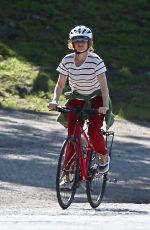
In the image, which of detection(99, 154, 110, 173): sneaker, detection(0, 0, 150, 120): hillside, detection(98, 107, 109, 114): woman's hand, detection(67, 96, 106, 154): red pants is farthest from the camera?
detection(0, 0, 150, 120): hillside

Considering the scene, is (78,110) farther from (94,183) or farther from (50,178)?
(50,178)

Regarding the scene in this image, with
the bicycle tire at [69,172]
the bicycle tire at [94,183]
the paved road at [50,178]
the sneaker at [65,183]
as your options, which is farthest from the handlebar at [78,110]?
the paved road at [50,178]

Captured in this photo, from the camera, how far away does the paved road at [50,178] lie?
7200 millimetres

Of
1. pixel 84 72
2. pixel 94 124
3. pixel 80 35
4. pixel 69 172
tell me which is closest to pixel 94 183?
pixel 69 172

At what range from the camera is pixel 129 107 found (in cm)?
1658

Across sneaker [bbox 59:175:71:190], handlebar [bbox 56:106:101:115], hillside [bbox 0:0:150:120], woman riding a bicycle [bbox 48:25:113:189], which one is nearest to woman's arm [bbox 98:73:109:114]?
woman riding a bicycle [bbox 48:25:113:189]

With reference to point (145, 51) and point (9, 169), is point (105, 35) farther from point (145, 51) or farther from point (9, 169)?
point (9, 169)

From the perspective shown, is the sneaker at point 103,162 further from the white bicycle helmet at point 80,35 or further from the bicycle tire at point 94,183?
the white bicycle helmet at point 80,35

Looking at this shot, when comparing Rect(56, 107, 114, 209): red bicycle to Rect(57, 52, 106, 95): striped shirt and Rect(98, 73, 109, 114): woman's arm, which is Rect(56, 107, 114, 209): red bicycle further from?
Rect(57, 52, 106, 95): striped shirt

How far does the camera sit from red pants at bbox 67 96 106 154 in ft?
27.5

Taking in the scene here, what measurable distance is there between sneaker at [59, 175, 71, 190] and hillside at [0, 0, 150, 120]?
7.68m

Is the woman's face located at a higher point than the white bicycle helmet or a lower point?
lower

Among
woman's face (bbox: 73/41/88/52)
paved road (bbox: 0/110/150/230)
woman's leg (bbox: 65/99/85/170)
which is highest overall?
woman's face (bbox: 73/41/88/52)

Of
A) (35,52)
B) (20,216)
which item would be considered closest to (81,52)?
(20,216)
